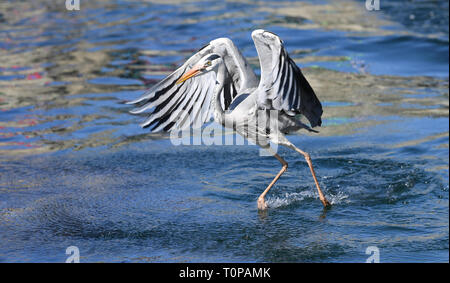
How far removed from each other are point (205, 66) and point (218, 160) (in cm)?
198

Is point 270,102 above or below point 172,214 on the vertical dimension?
above

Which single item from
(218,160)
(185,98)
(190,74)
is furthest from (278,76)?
(218,160)

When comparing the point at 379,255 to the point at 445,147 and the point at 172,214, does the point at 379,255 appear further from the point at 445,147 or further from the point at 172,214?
the point at 445,147

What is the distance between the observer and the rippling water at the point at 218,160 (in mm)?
6594

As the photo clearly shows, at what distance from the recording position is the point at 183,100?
7969 millimetres

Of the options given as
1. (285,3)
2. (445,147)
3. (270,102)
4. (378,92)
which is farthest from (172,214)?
(285,3)

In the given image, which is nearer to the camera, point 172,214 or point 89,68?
point 172,214

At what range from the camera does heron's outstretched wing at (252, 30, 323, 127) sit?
6.41 meters

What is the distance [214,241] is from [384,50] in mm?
9373

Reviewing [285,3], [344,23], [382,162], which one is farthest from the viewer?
[285,3]

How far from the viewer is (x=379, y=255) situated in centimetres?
625

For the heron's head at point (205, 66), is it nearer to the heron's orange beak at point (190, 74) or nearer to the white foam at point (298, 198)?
the heron's orange beak at point (190, 74)

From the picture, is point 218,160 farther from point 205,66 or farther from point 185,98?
point 205,66

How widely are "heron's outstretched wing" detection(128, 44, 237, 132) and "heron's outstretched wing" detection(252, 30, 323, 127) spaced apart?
110 cm
